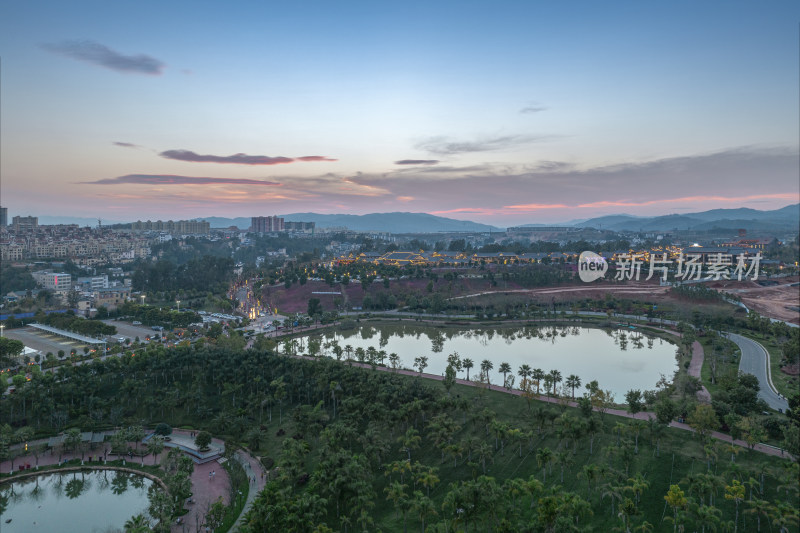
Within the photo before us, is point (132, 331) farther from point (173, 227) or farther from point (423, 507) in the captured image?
point (173, 227)

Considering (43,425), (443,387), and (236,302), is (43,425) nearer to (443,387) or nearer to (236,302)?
(443,387)

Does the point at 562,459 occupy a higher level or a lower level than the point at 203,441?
higher

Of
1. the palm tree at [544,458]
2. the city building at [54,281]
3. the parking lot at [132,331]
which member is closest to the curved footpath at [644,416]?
the palm tree at [544,458]

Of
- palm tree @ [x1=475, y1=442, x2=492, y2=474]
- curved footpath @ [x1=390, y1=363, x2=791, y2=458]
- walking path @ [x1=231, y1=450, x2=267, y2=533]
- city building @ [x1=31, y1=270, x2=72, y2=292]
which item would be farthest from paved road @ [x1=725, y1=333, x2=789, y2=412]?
city building @ [x1=31, y1=270, x2=72, y2=292]

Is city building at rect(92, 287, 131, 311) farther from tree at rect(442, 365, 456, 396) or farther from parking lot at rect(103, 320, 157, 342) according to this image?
tree at rect(442, 365, 456, 396)

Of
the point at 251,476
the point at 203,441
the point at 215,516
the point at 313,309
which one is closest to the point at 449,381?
the point at 251,476

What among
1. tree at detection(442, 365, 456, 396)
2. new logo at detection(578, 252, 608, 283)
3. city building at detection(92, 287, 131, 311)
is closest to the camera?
tree at detection(442, 365, 456, 396)
